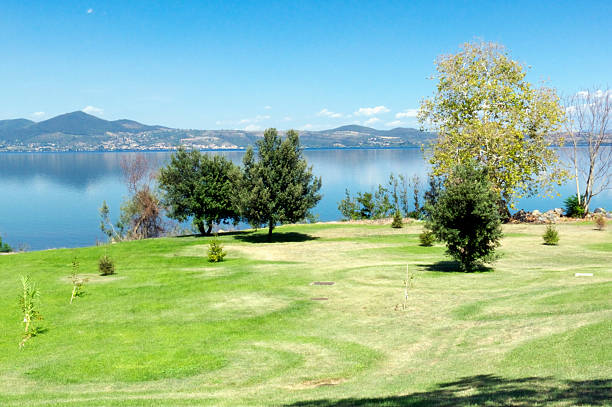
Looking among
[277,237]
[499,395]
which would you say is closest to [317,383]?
[499,395]

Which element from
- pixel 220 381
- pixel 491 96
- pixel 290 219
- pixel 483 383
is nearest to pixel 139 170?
pixel 290 219

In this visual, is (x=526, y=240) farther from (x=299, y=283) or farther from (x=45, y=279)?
(x=45, y=279)

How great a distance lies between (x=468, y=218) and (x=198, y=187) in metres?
36.2

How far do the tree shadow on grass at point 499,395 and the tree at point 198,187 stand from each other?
47.9m

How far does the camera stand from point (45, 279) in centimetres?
3359

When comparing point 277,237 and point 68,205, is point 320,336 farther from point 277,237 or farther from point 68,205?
point 68,205

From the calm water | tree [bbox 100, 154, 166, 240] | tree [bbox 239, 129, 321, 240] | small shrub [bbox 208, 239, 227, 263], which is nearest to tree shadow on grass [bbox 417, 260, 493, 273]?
small shrub [bbox 208, 239, 227, 263]

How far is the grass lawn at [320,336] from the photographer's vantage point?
1273 centimetres

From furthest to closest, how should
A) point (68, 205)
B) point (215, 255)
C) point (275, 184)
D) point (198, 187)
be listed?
1. point (68, 205)
2. point (198, 187)
3. point (275, 184)
4. point (215, 255)

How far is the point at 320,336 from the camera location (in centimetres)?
1953

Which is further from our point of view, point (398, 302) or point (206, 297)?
point (206, 297)

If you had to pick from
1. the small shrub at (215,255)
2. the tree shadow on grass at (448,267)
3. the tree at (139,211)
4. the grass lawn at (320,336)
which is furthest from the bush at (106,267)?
the tree at (139,211)

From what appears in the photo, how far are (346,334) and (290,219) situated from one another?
3415 centimetres

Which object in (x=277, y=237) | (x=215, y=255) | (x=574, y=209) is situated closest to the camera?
(x=215, y=255)
